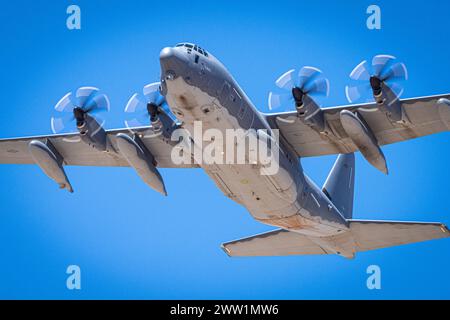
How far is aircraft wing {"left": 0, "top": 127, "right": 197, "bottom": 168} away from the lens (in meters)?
33.0

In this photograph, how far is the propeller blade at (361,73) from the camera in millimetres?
28516

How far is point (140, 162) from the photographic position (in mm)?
31453

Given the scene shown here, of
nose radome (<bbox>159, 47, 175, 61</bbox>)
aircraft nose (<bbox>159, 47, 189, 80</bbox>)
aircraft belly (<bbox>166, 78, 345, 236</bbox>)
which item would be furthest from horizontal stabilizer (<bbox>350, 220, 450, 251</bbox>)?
nose radome (<bbox>159, 47, 175, 61</bbox>)

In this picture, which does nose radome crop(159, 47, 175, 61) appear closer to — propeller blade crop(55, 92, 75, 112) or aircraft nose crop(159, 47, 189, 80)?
aircraft nose crop(159, 47, 189, 80)

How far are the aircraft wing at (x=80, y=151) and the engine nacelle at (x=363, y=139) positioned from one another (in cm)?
669

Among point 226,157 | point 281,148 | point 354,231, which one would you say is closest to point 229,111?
point 226,157

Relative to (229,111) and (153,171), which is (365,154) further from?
(153,171)

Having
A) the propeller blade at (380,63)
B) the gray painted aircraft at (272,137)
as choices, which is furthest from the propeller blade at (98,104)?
the propeller blade at (380,63)

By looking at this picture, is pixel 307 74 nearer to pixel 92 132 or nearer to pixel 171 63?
pixel 171 63

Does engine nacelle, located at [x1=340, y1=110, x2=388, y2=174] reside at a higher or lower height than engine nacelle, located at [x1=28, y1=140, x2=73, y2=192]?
lower

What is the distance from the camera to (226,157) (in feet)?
93.9

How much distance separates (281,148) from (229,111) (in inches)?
139

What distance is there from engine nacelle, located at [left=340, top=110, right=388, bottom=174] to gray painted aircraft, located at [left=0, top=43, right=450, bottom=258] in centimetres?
3

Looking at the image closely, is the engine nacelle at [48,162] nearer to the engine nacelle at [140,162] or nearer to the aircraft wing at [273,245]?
the engine nacelle at [140,162]
